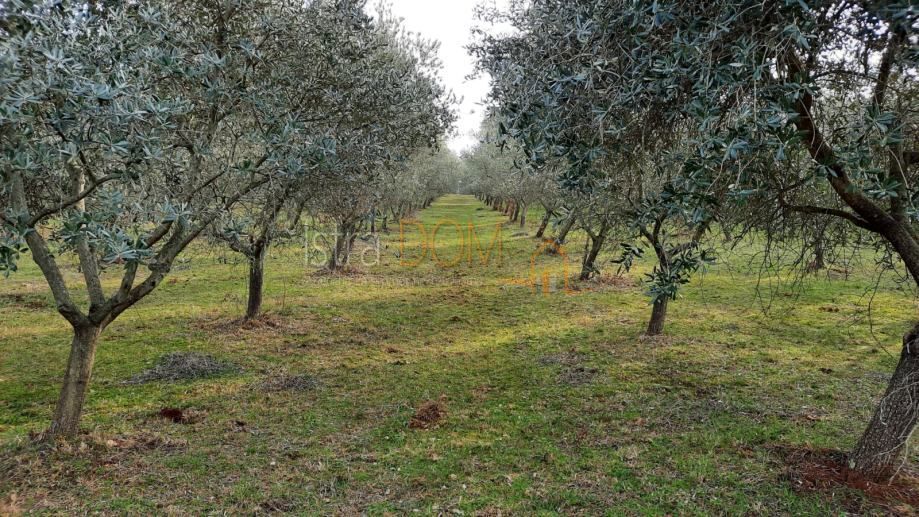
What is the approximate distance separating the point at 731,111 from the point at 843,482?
4831 mm

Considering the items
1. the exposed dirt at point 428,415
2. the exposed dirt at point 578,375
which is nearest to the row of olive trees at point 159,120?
the exposed dirt at point 428,415

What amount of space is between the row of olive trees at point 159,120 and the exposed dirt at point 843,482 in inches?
273

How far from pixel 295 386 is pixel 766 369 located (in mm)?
9405

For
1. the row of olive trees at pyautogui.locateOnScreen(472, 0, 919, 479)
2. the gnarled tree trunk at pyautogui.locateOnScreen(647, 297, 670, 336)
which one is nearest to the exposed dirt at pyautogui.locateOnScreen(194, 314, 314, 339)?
the gnarled tree trunk at pyautogui.locateOnScreen(647, 297, 670, 336)

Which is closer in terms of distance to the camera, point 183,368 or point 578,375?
point 578,375

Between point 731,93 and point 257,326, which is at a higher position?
point 731,93

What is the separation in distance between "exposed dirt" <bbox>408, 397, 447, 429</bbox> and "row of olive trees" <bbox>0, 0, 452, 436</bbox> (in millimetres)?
4073

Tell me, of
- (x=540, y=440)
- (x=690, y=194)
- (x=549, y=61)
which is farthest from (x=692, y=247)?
(x=540, y=440)

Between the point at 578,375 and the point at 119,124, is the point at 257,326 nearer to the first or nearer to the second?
the point at 578,375

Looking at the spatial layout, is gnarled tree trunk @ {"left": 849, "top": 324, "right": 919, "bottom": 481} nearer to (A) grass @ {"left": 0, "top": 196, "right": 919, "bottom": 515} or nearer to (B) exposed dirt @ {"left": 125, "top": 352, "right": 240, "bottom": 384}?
(A) grass @ {"left": 0, "top": 196, "right": 919, "bottom": 515}

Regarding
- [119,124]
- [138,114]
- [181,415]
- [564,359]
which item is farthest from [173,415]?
[564,359]

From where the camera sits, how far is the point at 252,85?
7.55m

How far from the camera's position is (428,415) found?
8.71 metres

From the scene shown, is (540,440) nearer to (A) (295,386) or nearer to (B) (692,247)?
(B) (692,247)
